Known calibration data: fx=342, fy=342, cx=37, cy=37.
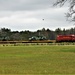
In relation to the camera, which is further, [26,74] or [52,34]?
[52,34]

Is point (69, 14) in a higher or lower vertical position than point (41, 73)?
higher

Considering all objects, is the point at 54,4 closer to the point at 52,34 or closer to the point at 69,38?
the point at 69,38

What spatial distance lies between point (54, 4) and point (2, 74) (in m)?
31.3

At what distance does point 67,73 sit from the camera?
65.9 ft

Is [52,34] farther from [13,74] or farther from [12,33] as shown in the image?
[13,74]

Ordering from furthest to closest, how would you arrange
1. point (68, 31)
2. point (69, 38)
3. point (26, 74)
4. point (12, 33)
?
point (68, 31)
point (12, 33)
point (69, 38)
point (26, 74)

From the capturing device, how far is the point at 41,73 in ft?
65.7

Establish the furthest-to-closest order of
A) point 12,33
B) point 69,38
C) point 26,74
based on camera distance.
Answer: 1. point 12,33
2. point 69,38
3. point 26,74

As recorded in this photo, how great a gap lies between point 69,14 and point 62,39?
2578 inches

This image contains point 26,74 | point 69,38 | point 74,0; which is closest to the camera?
point 26,74

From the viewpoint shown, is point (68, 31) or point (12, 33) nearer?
point (12, 33)

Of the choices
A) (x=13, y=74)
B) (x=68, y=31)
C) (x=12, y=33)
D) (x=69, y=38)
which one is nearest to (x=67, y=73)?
(x=13, y=74)

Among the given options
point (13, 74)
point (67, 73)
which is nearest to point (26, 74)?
point (13, 74)

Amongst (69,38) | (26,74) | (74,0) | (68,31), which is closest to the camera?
(26,74)
